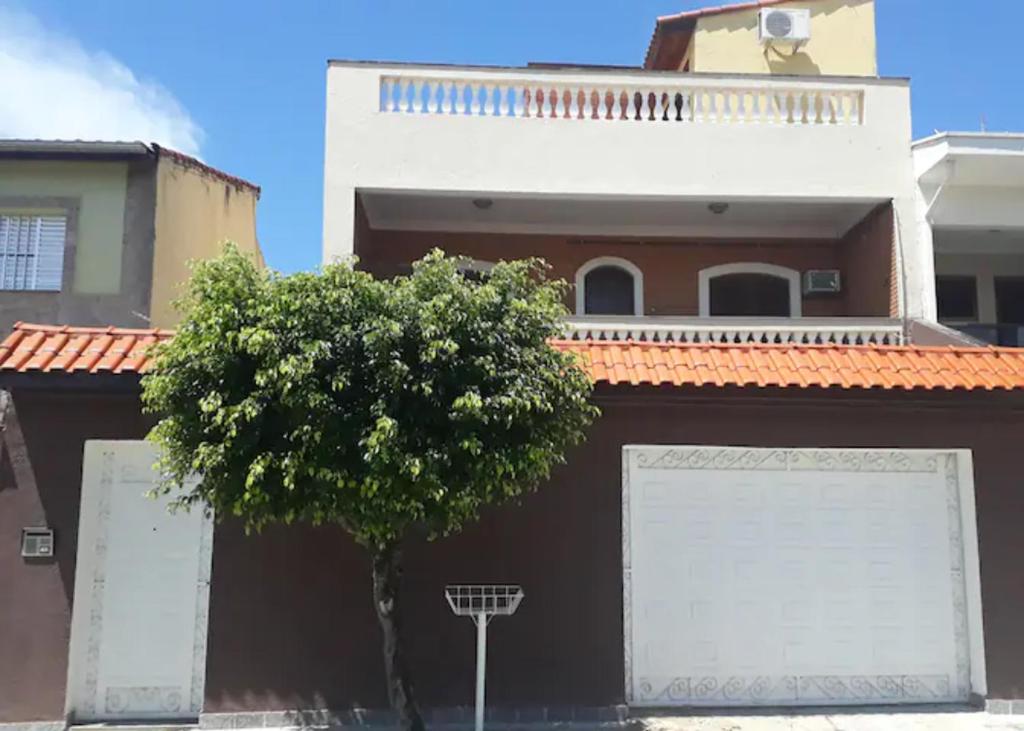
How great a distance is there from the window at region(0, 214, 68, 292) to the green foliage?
10.8 m

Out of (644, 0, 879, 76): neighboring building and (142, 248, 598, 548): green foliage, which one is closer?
(142, 248, 598, 548): green foliage

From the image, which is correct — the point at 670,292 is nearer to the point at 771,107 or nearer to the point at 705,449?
the point at 771,107

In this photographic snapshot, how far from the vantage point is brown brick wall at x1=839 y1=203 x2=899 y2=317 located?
12.6 m

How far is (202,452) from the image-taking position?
17.9ft

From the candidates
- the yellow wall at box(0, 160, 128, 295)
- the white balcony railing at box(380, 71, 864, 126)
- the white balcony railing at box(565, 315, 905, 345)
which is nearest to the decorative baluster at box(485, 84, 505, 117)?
the white balcony railing at box(380, 71, 864, 126)

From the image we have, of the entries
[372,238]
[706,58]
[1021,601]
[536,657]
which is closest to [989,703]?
[1021,601]

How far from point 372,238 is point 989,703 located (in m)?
10.1

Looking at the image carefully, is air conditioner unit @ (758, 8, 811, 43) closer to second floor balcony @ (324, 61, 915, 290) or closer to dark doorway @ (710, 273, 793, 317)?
second floor balcony @ (324, 61, 915, 290)

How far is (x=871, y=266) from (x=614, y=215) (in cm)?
385

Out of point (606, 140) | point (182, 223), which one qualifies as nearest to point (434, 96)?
point (606, 140)

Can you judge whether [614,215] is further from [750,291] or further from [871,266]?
[871,266]

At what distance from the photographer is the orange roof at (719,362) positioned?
23.3 ft

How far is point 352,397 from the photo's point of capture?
557 centimetres

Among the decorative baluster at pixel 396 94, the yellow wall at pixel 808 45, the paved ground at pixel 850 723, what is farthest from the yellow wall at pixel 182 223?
the paved ground at pixel 850 723
